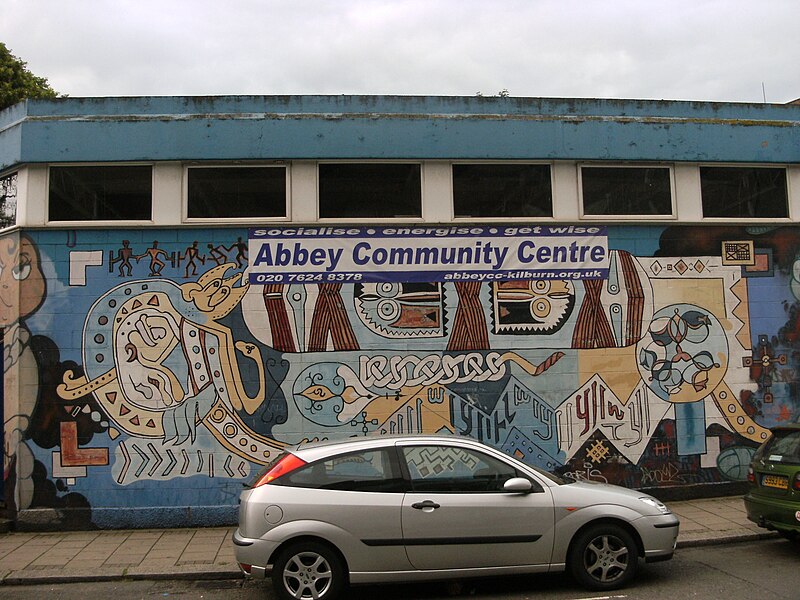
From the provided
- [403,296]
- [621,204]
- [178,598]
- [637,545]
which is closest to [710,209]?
[621,204]

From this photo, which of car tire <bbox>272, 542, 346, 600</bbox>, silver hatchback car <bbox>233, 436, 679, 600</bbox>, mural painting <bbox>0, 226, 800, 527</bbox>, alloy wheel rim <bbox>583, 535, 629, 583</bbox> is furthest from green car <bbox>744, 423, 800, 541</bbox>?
car tire <bbox>272, 542, 346, 600</bbox>

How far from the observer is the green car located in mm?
7016

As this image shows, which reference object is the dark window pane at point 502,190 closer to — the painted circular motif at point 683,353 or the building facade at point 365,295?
the building facade at point 365,295

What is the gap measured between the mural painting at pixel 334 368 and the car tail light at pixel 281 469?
313cm

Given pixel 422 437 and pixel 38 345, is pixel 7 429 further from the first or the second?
A: pixel 422 437

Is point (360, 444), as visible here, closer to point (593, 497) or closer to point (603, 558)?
point (593, 497)

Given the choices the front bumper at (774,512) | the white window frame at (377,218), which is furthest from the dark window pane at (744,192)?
the front bumper at (774,512)

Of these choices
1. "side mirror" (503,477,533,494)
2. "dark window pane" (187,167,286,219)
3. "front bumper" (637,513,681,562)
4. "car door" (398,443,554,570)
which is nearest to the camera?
"car door" (398,443,554,570)

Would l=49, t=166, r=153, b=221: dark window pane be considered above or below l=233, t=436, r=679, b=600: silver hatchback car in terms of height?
above

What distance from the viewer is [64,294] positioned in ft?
31.0

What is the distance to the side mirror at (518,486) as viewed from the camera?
6172 millimetres

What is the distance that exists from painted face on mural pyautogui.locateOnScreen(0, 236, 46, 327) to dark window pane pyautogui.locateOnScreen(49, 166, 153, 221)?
1.84ft

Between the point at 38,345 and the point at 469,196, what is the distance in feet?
20.8

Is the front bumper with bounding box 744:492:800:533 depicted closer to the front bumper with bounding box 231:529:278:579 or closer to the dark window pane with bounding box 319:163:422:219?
the front bumper with bounding box 231:529:278:579
